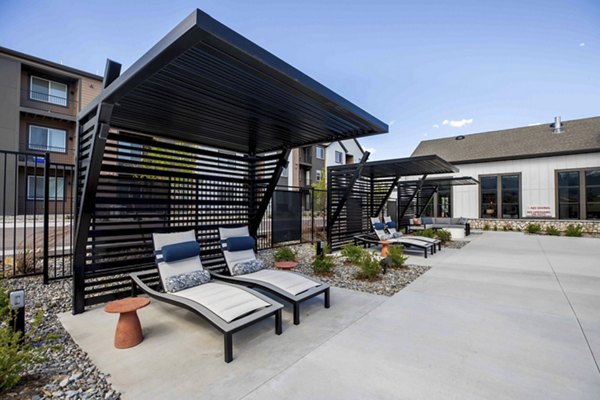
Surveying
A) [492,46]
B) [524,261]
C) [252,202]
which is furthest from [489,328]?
[492,46]

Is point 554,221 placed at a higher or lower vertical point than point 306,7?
lower

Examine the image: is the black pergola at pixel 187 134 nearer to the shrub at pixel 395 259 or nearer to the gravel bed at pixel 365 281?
the gravel bed at pixel 365 281

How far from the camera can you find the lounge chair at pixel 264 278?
12.2ft

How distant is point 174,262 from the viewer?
4.14 meters

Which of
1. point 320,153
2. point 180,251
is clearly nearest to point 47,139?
point 180,251

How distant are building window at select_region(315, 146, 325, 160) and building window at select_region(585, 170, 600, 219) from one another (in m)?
18.9

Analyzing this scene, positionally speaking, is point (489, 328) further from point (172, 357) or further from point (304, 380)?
point (172, 357)

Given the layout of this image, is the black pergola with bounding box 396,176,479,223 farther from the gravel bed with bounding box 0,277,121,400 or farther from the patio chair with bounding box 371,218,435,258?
the gravel bed with bounding box 0,277,121,400

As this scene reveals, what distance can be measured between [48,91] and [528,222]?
29.8m

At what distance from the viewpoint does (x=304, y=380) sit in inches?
93.4

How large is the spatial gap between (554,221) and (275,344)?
19.5 metres

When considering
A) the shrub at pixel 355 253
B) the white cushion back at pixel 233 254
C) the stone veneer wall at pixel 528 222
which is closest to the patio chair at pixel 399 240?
the shrub at pixel 355 253

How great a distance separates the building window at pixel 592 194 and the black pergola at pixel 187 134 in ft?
57.2

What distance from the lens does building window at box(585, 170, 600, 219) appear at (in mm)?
14797
